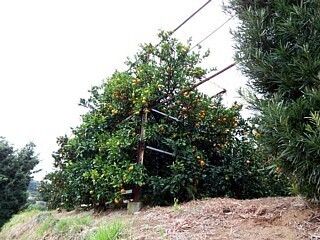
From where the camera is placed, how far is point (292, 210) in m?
1.74

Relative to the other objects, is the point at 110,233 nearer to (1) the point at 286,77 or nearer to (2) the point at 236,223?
(2) the point at 236,223

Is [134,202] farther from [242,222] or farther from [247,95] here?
[247,95]

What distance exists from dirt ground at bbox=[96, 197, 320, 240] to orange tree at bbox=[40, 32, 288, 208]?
0.88m

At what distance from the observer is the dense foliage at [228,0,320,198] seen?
4.77 feet

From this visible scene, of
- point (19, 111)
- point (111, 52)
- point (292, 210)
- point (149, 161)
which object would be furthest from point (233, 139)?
point (19, 111)

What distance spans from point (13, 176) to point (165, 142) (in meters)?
7.88

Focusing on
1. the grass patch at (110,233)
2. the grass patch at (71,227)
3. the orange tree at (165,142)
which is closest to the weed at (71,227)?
the grass patch at (71,227)

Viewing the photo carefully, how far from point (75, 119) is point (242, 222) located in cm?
389

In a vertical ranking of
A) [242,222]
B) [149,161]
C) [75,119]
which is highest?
[75,119]

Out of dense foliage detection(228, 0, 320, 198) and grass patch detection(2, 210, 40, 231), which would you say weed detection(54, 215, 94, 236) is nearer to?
dense foliage detection(228, 0, 320, 198)

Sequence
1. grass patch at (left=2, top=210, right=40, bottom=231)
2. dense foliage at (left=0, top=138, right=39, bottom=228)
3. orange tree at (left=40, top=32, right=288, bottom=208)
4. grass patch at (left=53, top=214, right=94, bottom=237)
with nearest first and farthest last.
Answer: grass patch at (left=53, top=214, right=94, bottom=237), orange tree at (left=40, top=32, right=288, bottom=208), grass patch at (left=2, top=210, right=40, bottom=231), dense foliage at (left=0, top=138, right=39, bottom=228)

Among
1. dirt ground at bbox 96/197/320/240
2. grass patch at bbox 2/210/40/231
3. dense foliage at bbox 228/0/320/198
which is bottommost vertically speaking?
dirt ground at bbox 96/197/320/240

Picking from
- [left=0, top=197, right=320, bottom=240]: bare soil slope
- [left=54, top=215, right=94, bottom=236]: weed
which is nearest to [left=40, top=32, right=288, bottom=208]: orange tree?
[left=54, top=215, right=94, bottom=236]: weed

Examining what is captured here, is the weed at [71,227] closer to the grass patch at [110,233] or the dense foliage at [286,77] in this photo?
the grass patch at [110,233]
